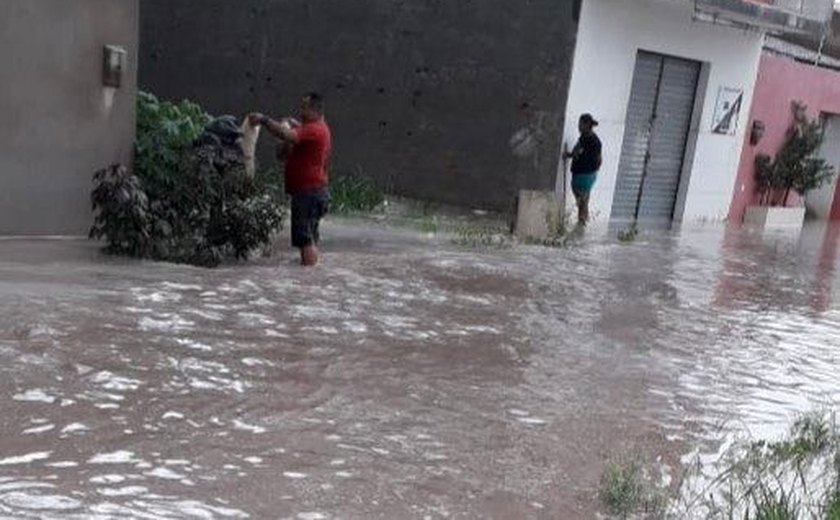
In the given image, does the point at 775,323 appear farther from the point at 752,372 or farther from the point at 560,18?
the point at 560,18

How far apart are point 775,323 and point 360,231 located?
5.34 metres

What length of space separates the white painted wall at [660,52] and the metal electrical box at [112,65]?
285 inches

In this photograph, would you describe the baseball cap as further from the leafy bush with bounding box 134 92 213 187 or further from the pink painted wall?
the pink painted wall

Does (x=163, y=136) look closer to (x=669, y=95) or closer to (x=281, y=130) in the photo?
(x=281, y=130)

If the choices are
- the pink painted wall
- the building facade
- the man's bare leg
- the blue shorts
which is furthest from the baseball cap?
the pink painted wall

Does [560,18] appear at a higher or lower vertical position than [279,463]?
higher

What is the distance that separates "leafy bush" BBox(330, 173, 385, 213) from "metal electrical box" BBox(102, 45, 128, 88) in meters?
5.32

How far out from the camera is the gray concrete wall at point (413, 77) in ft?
50.1

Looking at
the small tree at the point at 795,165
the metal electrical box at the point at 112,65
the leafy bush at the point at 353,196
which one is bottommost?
the leafy bush at the point at 353,196

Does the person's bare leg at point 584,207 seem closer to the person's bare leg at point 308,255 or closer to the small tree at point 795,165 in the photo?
the person's bare leg at point 308,255

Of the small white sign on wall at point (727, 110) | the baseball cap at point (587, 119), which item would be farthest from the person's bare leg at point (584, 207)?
the small white sign on wall at point (727, 110)

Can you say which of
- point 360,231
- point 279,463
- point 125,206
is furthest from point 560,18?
point 279,463

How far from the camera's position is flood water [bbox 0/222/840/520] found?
4617 mm

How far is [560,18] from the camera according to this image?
15047mm
